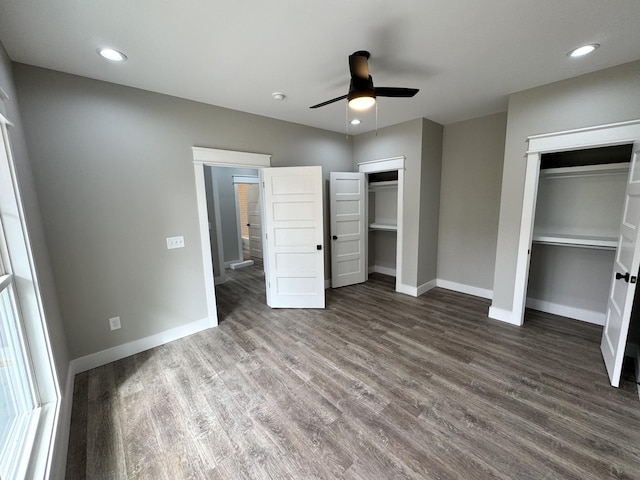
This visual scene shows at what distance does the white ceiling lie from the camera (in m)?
→ 1.59

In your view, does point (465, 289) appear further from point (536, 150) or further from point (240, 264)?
point (240, 264)

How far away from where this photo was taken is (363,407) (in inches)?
78.1

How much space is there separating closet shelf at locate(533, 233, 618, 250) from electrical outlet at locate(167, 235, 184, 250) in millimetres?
4208

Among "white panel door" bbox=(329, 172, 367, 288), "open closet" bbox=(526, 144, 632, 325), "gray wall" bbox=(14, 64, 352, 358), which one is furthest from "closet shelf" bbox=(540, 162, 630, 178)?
"gray wall" bbox=(14, 64, 352, 358)

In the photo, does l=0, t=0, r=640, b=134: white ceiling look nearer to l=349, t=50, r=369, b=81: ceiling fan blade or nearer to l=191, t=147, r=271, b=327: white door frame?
l=349, t=50, r=369, b=81: ceiling fan blade

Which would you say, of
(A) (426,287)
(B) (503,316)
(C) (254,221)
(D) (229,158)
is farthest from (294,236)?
(C) (254,221)

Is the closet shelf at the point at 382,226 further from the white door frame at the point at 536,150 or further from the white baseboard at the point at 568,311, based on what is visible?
the white baseboard at the point at 568,311

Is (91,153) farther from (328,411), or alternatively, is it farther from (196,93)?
(328,411)

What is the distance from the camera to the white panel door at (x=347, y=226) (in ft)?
14.4

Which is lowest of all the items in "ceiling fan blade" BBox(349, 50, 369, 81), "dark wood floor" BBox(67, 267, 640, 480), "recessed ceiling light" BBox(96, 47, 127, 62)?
"dark wood floor" BBox(67, 267, 640, 480)

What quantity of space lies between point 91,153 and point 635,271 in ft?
15.4

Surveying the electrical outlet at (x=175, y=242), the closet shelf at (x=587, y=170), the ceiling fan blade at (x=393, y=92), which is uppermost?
the ceiling fan blade at (x=393, y=92)

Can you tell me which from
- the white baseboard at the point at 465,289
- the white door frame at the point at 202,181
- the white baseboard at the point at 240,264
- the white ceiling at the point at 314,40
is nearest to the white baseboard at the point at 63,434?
the white door frame at the point at 202,181

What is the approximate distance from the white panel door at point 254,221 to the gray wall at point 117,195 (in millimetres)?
3821
